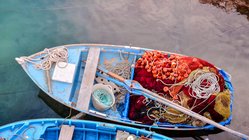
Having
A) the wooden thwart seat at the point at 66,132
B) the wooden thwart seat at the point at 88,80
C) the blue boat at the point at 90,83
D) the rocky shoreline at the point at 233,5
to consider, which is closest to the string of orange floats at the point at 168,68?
the blue boat at the point at 90,83

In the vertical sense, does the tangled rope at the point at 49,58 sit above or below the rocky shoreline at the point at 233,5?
below

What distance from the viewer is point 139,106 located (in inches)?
328

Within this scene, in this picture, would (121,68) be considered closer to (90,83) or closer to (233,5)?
(90,83)

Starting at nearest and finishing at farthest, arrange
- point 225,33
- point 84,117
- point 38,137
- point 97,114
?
point 38,137
point 97,114
point 84,117
point 225,33

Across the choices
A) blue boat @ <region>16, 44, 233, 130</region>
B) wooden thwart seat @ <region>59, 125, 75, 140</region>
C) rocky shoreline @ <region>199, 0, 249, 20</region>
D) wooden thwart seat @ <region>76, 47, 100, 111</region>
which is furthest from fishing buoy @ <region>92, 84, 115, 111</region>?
rocky shoreline @ <region>199, 0, 249, 20</region>

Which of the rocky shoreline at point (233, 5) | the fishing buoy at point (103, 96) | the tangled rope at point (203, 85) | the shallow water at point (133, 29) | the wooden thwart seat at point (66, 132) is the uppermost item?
the rocky shoreline at point (233, 5)

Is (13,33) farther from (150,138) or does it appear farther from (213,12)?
(213,12)

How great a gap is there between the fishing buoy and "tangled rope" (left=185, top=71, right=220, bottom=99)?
210 cm

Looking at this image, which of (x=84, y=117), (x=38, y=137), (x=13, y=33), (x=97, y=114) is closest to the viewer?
(x=38, y=137)

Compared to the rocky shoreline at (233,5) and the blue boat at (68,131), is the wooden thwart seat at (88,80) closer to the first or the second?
the blue boat at (68,131)

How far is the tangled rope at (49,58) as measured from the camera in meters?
8.19

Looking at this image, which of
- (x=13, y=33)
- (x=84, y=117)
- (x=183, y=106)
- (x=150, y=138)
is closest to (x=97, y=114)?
(x=84, y=117)

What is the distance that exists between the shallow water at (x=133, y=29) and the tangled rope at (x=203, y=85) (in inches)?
80.5

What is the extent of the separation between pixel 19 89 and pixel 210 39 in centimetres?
669
